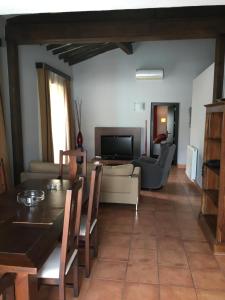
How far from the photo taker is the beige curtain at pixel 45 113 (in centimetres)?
479

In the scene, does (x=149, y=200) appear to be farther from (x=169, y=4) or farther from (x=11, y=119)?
(x=169, y=4)

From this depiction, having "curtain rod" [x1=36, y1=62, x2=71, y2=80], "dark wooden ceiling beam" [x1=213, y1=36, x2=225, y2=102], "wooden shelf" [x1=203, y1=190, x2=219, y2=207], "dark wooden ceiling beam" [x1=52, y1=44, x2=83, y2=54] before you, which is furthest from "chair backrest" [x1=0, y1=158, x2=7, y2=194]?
"dark wooden ceiling beam" [x1=52, y1=44, x2=83, y2=54]

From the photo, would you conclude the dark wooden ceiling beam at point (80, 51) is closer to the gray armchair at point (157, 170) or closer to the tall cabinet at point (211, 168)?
the gray armchair at point (157, 170)

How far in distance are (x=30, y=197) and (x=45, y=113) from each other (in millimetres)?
2986

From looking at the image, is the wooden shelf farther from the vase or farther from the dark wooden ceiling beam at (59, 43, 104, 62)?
the vase

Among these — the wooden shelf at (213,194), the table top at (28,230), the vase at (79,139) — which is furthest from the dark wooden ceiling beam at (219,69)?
the vase at (79,139)

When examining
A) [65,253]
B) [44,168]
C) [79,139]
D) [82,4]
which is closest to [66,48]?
[79,139]

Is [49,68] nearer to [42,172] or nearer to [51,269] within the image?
[42,172]

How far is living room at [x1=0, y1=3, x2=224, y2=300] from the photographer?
2.32 meters

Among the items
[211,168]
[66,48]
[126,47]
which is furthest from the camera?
[126,47]

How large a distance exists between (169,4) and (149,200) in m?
3.29

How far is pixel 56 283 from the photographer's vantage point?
162cm

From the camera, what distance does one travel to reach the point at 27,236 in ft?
4.92

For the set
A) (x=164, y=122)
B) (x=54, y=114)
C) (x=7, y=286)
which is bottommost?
(x=7, y=286)
